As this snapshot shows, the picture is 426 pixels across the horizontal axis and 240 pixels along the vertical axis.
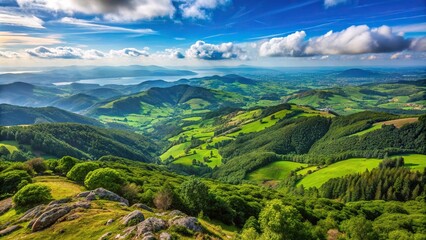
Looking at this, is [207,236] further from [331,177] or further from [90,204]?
[331,177]

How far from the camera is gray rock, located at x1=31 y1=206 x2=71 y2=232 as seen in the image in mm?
50000

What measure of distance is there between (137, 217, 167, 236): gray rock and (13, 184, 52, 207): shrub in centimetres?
3778

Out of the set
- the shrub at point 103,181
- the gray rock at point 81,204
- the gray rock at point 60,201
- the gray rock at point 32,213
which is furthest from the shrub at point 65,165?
the gray rock at point 81,204

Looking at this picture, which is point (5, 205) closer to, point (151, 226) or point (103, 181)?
point (103, 181)

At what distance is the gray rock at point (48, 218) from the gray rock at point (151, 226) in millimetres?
20146

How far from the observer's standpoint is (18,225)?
2099 inches

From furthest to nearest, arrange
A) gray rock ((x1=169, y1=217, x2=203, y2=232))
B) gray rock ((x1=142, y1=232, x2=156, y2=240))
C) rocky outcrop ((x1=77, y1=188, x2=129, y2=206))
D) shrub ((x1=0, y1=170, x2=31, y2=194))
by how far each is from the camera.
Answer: shrub ((x1=0, y1=170, x2=31, y2=194)), rocky outcrop ((x1=77, y1=188, x2=129, y2=206)), gray rock ((x1=169, y1=217, x2=203, y2=232)), gray rock ((x1=142, y1=232, x2=156, y2=240))

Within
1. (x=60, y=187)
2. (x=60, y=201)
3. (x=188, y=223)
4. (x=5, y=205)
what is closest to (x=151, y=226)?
(x=188, y=223)

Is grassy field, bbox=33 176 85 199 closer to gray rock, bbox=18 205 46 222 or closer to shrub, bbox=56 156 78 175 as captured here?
gray rock, bbox=18 205 46 222

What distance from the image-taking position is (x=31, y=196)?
216ft

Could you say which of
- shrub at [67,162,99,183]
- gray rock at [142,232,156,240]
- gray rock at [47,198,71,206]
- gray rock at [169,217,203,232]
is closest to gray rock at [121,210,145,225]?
gray rock at [169,217,203,232]

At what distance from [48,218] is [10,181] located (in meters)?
46.7

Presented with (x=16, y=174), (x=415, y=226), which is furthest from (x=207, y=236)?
(x=415, y=226)

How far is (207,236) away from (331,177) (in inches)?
6766
